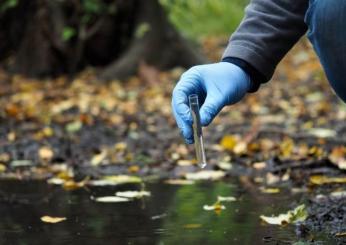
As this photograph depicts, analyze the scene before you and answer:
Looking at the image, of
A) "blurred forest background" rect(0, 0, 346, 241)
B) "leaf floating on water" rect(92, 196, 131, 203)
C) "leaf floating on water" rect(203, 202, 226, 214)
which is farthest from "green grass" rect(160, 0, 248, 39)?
"leaf floating on water" rect(203, 202, 226, 214)

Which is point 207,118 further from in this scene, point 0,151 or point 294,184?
point 0,151

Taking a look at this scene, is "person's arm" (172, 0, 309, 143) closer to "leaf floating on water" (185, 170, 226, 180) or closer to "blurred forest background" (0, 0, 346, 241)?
"blurred forest background" (0, 0, 346, 241)

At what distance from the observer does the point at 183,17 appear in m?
6.51

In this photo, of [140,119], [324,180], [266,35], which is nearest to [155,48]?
[140,119]

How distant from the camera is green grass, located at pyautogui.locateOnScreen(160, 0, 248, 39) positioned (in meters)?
6.40

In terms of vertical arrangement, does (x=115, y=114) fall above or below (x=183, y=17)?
below

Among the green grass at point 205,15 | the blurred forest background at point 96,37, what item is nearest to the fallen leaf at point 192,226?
the green grass at point 205,15

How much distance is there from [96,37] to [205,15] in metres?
5.69

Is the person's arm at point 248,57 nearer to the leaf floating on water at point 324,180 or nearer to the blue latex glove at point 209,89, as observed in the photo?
the blue latex glove at point 209,89

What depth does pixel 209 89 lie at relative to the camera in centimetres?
200

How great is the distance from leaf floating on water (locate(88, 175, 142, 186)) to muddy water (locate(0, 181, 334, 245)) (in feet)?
0.34

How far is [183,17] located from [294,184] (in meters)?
3.51

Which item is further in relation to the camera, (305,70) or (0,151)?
(305,70)

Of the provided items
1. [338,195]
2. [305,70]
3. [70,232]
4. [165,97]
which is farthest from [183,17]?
[70,232]
